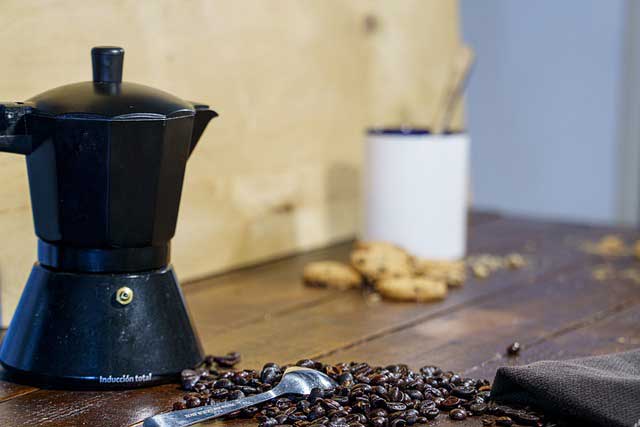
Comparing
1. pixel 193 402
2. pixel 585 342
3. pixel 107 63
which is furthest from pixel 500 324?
pixel 107 63

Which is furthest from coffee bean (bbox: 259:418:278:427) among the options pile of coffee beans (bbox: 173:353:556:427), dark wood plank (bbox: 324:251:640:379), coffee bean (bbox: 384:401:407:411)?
dark wood plank (bbox: 324:251:640:379)

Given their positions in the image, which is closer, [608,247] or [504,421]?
[504,421]

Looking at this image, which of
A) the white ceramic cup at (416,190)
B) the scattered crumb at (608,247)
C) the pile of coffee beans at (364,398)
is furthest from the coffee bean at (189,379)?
the scattered crumb at (608,247)

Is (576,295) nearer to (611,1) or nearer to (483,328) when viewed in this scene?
(483,328)

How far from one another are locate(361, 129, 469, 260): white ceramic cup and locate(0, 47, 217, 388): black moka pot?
59 cm

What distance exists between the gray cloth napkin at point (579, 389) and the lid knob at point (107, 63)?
461mm

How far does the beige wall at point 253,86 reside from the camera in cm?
112

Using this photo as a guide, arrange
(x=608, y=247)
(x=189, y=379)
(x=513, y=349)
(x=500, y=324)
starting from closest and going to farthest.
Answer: (x=189, y=379), (x=513, y=349), (x=500, y=324), (x=608, y=247)

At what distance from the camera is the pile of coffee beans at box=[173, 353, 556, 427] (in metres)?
0.81

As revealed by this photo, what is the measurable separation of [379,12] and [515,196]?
1.27 m

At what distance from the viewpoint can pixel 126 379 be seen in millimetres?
889

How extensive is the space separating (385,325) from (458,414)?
331mm

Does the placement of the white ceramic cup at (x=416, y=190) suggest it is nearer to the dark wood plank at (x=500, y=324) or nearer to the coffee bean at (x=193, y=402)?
the dark wood plank at (x=500, y=324)

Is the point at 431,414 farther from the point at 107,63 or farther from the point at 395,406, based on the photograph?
the point at 107,63
